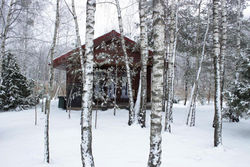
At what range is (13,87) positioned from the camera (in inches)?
581

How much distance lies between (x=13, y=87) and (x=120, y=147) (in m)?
12.0

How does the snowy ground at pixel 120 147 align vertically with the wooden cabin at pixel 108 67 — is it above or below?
below

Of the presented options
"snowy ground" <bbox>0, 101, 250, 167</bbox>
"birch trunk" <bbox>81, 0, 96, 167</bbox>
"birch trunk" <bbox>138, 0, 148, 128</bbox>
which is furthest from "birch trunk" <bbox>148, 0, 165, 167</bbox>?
"birch trunk" <bbox>138, 0, 148, 128</bbox>

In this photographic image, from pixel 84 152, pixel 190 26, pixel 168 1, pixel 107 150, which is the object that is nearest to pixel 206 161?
pixel 107 150

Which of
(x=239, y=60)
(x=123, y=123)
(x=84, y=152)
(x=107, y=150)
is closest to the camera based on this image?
(x=84, y=152)

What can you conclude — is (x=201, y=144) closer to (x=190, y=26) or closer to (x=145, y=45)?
(x=145, y=45)

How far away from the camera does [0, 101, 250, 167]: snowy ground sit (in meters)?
5.18

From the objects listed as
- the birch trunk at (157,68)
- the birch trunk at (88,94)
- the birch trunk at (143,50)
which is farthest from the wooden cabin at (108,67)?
the birch trunk at (157,68)

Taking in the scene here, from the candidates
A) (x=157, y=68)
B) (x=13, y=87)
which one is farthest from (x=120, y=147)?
(x=13, y=87)

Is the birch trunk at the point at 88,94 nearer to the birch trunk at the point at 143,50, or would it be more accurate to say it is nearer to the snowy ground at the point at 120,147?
the snowy ground at the point at 120,147

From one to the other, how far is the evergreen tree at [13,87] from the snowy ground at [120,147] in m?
5.51

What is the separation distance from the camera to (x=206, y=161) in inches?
207

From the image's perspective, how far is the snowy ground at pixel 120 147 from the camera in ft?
17.0

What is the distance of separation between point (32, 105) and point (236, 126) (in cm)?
1574
